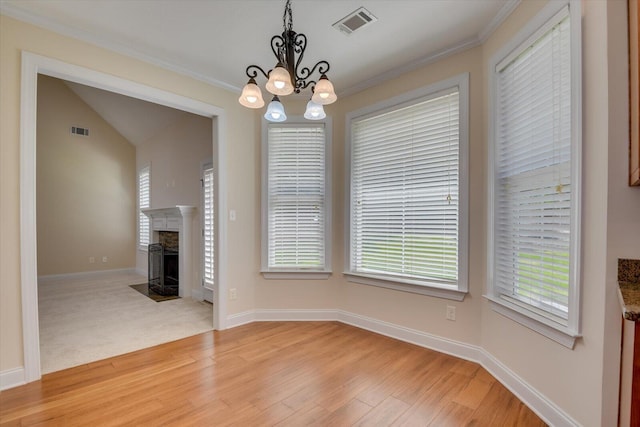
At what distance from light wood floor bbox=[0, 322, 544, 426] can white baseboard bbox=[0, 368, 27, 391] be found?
56 millimetres

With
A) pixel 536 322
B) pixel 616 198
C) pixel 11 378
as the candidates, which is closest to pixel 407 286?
pixel 536 322

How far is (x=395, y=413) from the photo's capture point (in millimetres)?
1838

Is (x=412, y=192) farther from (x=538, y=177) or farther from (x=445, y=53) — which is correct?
(x=445, y=53)

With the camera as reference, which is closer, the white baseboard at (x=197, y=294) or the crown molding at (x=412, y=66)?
the crown molding at (x=412, y=66)

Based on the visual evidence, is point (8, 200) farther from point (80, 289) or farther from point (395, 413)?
point (80, 289)

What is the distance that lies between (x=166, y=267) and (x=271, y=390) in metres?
3.89

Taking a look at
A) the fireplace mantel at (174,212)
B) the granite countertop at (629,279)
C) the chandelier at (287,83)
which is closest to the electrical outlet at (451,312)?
the granite countertop at (629,279)

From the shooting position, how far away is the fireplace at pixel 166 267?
16.4 ft

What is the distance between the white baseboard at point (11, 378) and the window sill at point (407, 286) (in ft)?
9.23

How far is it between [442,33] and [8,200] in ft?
11.6

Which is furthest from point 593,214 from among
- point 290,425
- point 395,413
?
point 290,425

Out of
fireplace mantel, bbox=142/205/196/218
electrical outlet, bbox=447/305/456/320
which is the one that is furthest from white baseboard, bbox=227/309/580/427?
fireplace mantel, bbox=142/205/196/218

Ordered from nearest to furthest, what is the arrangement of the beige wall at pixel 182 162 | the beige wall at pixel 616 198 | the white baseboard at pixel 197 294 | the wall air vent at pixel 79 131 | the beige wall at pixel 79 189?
the beige wall at pixel 616 198 → the white baseboard at pixel 197 294 → the beige wall at pixel 182 162 → the beige wall at pixel 79 189 → the wall air vent at pixel 79 131

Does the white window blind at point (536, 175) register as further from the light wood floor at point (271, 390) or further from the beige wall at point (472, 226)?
the light wood floor at point (271, 390)
